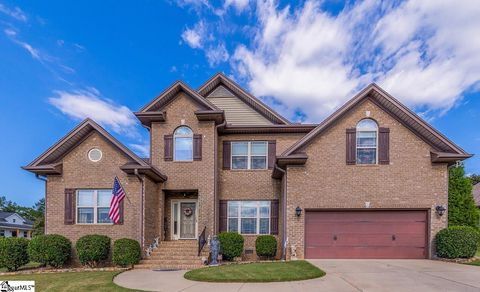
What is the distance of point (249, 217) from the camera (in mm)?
14859

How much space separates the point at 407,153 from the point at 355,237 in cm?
394

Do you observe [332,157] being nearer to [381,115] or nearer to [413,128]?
[381,115]

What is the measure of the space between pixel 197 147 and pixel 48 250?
6.89m

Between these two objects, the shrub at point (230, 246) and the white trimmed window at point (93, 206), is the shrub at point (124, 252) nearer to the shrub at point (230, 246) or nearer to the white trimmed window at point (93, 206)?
the white trimmed window at point (93, 206)

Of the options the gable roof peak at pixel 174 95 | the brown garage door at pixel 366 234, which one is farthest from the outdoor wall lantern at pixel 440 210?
the gable roof peak at pixel 174 95

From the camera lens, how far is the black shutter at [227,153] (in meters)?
15.3

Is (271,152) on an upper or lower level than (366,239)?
upper

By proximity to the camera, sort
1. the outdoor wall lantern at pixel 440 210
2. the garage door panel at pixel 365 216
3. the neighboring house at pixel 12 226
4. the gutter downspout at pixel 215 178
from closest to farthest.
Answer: the outdoor wall lantern at pixel 440 210 → the garage door panel at pixel 365 216 → the gutter downspout at pixel 215 178 → the neighboring house at pixel 12 226

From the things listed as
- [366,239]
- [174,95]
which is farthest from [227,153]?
[366,239]

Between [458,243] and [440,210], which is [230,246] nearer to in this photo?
[440,210]

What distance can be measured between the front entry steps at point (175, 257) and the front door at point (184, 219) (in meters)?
0.90

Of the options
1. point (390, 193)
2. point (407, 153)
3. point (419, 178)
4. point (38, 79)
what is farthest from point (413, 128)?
point (38, 79)

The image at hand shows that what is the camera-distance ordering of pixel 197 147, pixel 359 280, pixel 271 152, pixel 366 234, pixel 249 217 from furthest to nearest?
pixel 271 152 → pixel 249 217 → pixel 197 147 → pixel 366 234 → pixel 359 280

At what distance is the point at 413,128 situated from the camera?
503 inches
